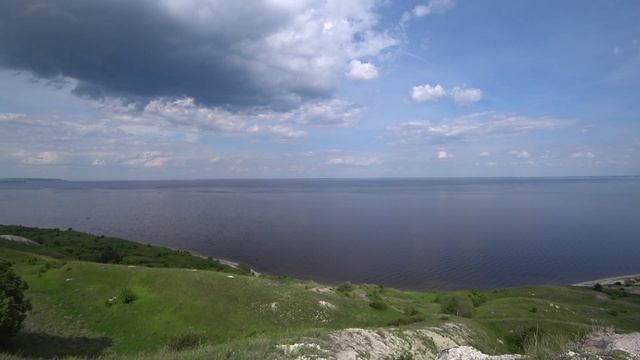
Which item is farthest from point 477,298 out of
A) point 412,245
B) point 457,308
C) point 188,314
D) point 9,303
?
point 412,245

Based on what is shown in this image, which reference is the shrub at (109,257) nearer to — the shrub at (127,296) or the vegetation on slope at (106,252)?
the vegetation on slope at (106,252)

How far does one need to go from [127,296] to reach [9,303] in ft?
43.4

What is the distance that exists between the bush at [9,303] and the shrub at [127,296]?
10594 millimetres

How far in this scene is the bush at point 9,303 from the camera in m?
27.7

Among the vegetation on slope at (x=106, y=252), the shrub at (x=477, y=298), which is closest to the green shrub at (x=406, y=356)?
the shrub at (x=477, y=298)

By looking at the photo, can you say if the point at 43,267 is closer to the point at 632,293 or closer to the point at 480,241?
the point at 632,293

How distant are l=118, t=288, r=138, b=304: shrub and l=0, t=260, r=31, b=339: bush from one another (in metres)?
10.6

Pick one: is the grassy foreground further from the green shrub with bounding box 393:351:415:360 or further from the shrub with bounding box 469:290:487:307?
the green shrub with bounding box 393:351:415:360

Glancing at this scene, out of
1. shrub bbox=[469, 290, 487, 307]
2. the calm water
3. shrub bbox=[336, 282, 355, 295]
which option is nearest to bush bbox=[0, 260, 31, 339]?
shrub bbox=[336, 282, 355, 295]

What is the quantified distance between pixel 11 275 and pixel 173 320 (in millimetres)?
13541

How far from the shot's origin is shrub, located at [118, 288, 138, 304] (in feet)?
133

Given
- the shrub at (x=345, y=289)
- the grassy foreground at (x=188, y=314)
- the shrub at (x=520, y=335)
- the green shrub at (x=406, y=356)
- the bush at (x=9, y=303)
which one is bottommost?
the shrub at (x=345, y=289)

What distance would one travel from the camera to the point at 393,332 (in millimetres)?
26016

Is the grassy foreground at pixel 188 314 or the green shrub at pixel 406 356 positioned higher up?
the green shrub at pixel 406 356
